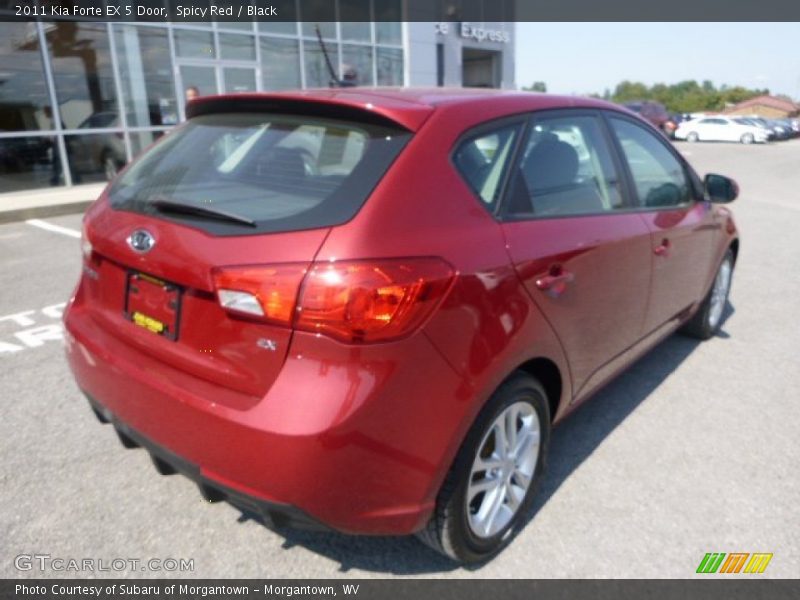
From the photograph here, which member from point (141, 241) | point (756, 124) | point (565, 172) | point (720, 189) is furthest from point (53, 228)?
point (756, 124)

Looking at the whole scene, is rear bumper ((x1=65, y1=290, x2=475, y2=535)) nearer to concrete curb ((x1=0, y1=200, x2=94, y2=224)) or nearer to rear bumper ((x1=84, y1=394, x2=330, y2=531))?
rear bumper ((x1=84, y1=394, x2=330, y2=531))

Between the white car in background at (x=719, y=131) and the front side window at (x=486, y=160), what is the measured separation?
38.3 meters

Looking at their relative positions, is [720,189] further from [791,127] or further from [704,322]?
[791,127]

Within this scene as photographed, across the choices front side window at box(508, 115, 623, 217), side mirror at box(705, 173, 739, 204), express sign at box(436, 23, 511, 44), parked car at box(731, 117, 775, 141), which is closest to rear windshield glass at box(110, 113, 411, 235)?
front side window at box(508, 115, 623, 217)

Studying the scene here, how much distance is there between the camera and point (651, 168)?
333 centimetres

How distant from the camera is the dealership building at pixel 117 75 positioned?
11266 mm

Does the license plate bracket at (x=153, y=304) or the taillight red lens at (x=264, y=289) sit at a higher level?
the taillight red lens at (x=264, y=289)

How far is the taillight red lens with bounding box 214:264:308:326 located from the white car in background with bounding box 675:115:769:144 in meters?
39.2

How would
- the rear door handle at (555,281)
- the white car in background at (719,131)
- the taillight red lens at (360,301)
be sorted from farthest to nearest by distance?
the white car in background at (719,131), the rear door handle at (555,281), the taillight red lens at (360,301)

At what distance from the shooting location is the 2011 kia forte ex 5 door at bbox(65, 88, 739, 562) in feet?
5.65

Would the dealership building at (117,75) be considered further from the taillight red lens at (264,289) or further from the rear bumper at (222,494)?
the taillight red lens at (264,289)

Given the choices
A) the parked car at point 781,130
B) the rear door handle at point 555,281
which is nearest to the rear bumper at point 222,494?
the rear door handle at point 555,281

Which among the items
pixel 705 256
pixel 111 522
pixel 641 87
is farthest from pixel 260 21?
pixel 641 87

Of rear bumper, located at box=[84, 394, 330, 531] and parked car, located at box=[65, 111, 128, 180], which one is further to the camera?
parked car, located at box=[65, 111, 128, 180]
